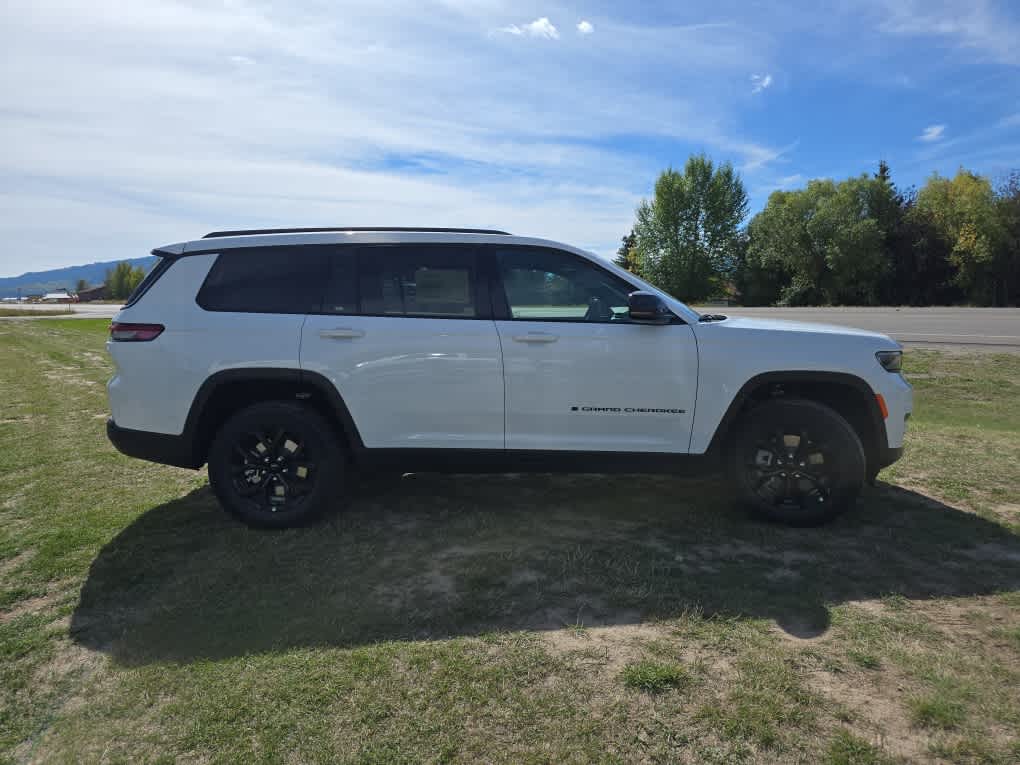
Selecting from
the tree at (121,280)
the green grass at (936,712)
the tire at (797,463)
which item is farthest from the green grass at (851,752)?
the tree at (121,280)

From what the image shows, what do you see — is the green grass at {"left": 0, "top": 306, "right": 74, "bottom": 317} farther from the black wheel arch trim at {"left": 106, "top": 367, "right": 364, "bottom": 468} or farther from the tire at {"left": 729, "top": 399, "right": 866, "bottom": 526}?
the tire at {"left": 729, "top": 399, "right": 866, "bottom": 526}

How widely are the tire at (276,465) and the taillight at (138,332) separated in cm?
71

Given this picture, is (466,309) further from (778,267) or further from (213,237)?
(778,267)

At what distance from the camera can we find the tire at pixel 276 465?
4.01 meters

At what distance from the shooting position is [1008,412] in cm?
848

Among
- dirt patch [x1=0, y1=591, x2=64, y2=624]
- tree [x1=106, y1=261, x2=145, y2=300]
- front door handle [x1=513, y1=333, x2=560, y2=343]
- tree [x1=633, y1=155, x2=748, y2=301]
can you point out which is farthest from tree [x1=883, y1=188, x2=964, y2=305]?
tree [x1=106, y1=261, x2=145, y2=300]

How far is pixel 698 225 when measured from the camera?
5359 centimetres

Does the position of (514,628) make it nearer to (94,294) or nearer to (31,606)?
(31,606)

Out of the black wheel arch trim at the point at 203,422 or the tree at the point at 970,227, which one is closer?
the black wheel arch trim at the point at 203,422

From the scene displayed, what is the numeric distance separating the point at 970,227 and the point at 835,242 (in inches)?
300

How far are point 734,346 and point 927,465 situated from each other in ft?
9.14

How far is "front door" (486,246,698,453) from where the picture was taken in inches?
154

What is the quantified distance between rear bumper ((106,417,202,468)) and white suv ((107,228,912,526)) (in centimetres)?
1

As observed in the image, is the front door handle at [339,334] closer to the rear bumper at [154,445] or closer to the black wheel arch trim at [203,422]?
the black wheel arch trim at [203,422]
